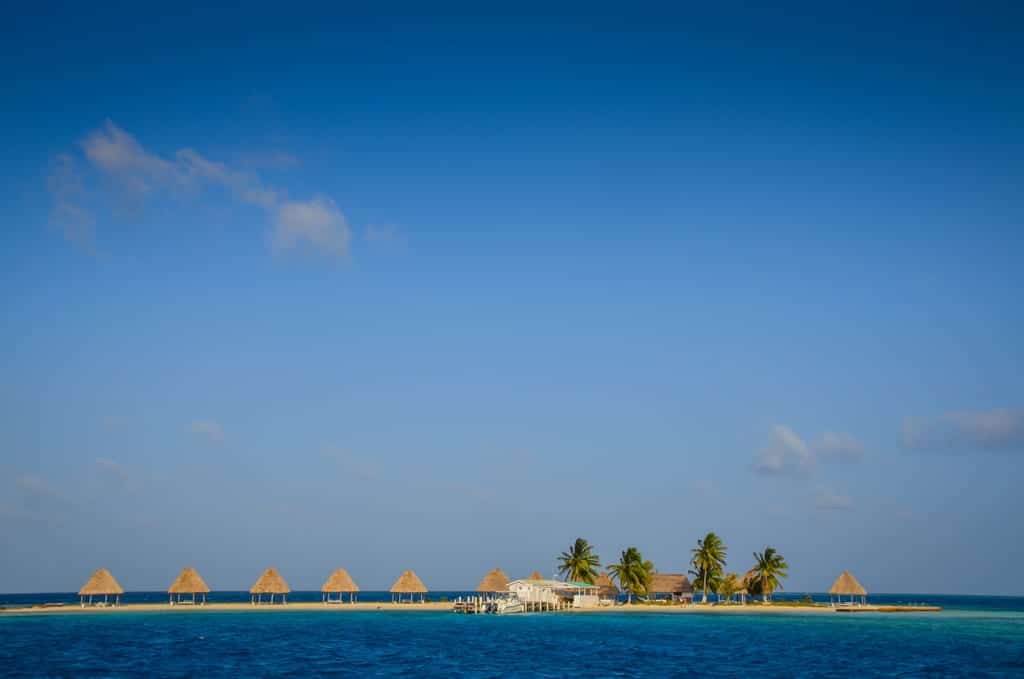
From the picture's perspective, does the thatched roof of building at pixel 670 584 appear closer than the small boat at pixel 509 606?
No

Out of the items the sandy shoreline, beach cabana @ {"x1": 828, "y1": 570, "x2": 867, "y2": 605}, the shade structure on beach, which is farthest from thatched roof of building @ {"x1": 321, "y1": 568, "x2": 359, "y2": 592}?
beach cabana @ {"x1": 828, "y1": 570, "x2": 867, "y2": 605}

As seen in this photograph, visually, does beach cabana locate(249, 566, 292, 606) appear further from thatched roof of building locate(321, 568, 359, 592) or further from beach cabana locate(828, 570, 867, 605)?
beach cabana locate(828, 570, 867, 605)

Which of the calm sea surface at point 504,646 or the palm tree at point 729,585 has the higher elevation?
the palm tree at point 729,585

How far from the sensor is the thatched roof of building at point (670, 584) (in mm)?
126750

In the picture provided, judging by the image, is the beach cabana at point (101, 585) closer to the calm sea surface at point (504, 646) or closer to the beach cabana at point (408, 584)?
the calm sea surface at point (504, 646)

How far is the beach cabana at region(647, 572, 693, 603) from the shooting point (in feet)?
416

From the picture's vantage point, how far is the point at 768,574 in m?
122

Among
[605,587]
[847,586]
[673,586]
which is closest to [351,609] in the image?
[605,587]

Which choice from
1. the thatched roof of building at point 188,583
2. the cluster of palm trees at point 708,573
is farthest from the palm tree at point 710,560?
the thatched roof of building at point 188,583

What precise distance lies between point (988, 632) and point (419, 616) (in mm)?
61180

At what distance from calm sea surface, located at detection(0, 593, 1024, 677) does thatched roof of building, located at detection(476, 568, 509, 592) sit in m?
13.7

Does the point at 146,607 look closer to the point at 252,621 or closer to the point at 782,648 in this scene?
the point at 252,621

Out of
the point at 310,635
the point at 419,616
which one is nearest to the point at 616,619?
the point at 419,616

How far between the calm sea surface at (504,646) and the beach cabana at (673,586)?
23344 mm
